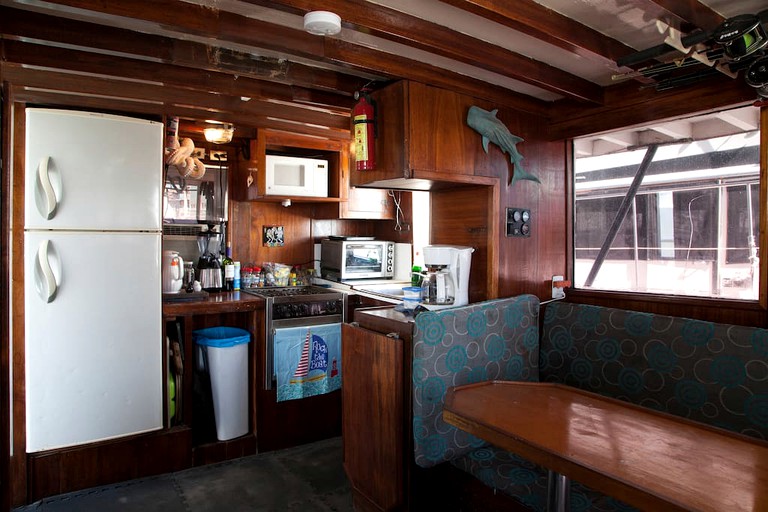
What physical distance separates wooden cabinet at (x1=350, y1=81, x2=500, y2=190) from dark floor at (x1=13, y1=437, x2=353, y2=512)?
1823 millimetres

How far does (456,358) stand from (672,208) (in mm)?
1664

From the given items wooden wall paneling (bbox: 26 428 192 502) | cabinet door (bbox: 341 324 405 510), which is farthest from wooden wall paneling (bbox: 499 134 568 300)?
wooden wall paneling (bbox: 26 428 192 502)

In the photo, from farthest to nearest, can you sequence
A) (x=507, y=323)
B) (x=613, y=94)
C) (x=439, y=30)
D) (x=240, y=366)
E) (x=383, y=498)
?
(x=240, y=366) < (x=613, y=94) < (x=507, y=323) < (x=383, y=498) < (x=439, y=30)

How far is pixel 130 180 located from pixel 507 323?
2.35m

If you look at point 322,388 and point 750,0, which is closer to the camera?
point 750,0

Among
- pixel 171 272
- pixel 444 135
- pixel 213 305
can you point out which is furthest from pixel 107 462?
pixel 444 135

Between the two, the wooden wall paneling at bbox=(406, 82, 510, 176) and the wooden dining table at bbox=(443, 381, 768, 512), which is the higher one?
the wooden wall paneling at bbox=(406, 82, 510, 176)

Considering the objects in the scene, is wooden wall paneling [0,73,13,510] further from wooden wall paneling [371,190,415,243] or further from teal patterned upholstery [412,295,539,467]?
wooden wall paneling [371,190,415,243]

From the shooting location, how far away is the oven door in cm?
333

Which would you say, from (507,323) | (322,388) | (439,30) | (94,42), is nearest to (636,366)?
(507,323)

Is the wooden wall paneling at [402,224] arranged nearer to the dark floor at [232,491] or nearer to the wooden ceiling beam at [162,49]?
the wooden ceiling beam at [162,49]

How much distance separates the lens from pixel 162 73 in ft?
8.26

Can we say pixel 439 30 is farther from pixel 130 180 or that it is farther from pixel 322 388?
pixel 322 388

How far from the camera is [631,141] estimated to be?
9.94ft
